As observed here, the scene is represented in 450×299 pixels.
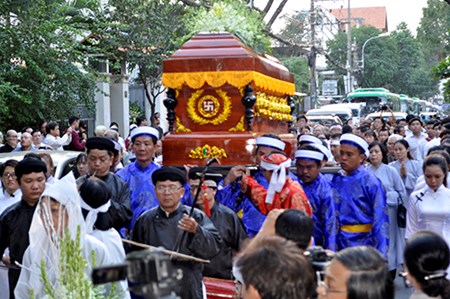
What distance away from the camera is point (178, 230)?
6781 mm

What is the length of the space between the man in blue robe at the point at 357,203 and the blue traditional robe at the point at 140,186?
1.81 m

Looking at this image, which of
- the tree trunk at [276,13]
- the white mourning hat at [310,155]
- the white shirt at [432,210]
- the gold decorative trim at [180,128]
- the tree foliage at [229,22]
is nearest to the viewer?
the white shirt at [432,210]

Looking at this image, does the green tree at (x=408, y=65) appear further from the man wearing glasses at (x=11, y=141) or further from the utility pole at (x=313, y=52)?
the man wearing glasses at (x=11, y=141)

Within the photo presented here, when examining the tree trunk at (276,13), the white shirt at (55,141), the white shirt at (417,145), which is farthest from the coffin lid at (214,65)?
the tree trunk at (276,13)

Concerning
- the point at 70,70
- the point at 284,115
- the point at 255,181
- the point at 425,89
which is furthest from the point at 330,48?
the point at 255,181

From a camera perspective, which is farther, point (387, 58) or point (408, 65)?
point (408, 65)

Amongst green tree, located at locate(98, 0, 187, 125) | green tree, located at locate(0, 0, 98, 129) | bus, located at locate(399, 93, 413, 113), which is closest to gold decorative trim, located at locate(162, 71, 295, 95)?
green tree, located at locate(0, 0, 98, 129)

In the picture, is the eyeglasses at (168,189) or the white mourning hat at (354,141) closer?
the eyeglasses at (168,189)

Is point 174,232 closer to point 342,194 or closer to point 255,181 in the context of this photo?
point 255,181

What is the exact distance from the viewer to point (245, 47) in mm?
10422

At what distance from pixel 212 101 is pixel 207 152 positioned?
596 mm

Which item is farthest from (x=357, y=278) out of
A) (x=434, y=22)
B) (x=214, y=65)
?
(x=434, y=22)

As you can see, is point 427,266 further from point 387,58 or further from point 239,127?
point 387,58

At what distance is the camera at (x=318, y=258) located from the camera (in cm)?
415
